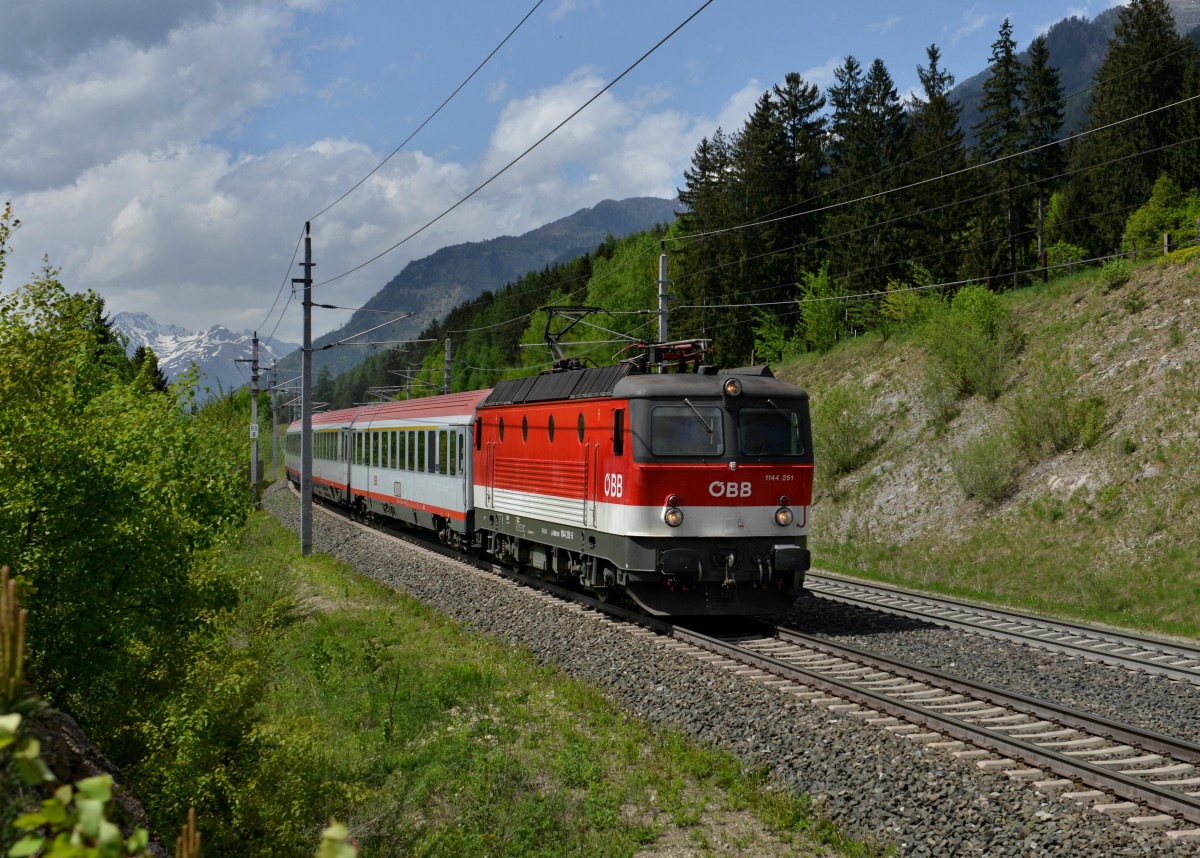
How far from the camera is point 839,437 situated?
93.0 feet

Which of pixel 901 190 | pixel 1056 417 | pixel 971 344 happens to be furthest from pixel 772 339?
pixel 1056 417

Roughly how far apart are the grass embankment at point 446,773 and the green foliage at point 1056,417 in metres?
15.5

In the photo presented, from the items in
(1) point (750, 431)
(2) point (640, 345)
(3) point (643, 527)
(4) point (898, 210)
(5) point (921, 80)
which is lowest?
(3) point (643, 527)

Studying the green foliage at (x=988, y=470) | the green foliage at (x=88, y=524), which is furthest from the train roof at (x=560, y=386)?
the green foliage at (x=988, y=470)

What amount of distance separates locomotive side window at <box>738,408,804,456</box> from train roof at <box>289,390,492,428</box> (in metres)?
7.78

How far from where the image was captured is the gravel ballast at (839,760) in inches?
252

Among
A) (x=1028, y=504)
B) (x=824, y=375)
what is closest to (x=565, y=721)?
(x=1028, y=504)

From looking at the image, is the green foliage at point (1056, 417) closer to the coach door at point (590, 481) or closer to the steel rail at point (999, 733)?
the coach door at point (590, 481)

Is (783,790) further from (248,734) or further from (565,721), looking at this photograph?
(248,734)

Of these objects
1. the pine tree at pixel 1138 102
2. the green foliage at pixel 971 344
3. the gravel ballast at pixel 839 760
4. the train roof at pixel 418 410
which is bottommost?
the gravel ballast at pixel 839 760

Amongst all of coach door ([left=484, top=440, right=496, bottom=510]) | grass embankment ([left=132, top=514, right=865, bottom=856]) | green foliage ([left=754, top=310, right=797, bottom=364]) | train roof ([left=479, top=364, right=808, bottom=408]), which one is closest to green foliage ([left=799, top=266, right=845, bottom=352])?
green foliage ([left=754, top=310, right=797, bottom=364])

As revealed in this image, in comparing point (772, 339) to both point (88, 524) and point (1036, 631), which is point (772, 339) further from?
point (88, 524)

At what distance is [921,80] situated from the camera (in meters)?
57.4

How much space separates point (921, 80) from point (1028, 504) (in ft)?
140
